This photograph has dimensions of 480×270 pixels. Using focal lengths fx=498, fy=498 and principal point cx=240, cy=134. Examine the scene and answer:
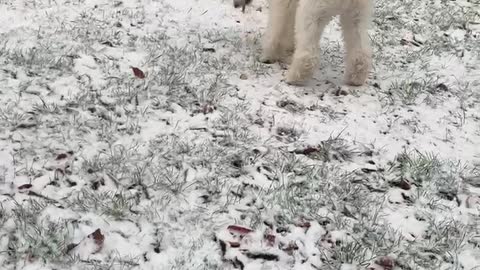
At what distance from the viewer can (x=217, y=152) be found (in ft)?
12.2

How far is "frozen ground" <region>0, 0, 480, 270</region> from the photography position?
114 inches

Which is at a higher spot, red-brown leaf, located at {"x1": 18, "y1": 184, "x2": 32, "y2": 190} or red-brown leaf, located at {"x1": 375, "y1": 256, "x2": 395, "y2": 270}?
red-brown leaf, located at {"x1": 18, "y1": 184, "x2": 32, "y2": 190}

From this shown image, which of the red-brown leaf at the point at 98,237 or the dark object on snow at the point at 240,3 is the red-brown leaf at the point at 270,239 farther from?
the dark object on snow at the point at 240,3

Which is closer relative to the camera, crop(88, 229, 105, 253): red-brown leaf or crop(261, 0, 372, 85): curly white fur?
crop(88, 229, 105, 253): red-brown leaf

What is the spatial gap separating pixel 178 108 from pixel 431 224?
2.21 meters

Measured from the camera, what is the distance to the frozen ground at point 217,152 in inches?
114

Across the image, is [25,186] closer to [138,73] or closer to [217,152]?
[217,152]

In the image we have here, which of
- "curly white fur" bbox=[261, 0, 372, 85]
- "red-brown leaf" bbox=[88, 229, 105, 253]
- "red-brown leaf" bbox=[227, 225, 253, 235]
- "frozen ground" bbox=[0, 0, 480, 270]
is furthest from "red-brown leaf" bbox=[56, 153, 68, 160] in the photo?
"curly white fur" bbox=[261, 0, 372, 85]

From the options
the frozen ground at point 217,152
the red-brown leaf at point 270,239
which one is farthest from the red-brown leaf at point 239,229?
the red-brown leaf at point 270,239

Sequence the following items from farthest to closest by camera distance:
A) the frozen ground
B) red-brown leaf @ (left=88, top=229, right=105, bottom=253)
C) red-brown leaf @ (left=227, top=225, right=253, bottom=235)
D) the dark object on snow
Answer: the dark object on snow
red-brown leaf @ (left=227, top=225, right=253, bottom=235)
the frozen ground
red-brown leaf @ (left=88, top=229, right=105, bottom=253)

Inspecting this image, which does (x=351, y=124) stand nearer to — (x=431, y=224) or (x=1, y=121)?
(x=431, y=224)

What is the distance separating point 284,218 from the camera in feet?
10.3

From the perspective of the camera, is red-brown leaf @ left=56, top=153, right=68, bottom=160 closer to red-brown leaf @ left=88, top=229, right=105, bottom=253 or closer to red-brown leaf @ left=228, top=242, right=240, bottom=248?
red-brown leaf @ left=88, top=229, right=105, bottom=253

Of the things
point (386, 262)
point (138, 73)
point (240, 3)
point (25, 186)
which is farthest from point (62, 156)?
point (240, 3)
